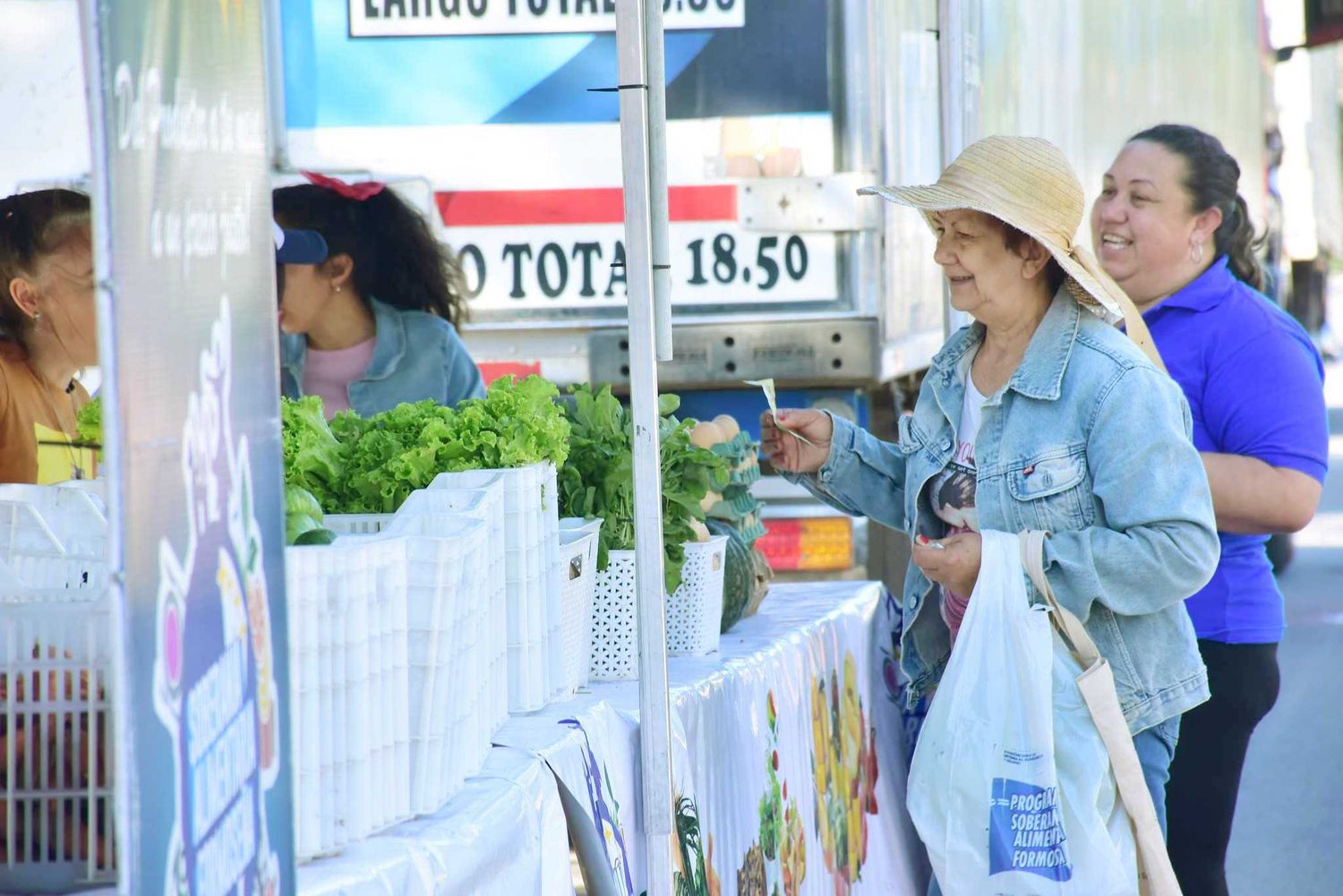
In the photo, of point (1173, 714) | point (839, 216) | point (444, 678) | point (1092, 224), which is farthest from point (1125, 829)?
point (839, 216)

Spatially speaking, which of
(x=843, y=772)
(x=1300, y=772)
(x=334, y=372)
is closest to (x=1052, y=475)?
(x=843, y=772)

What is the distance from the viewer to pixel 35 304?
11.1 feet

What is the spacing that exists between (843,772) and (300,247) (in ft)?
6.52

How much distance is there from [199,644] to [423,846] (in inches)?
25.8

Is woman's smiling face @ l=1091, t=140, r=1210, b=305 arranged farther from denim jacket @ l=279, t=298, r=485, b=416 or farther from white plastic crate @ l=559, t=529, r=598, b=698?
denim jacket @ l=279, t=298, r=485, b=416

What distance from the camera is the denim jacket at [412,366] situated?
467 cm

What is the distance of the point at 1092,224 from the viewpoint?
3.90 m

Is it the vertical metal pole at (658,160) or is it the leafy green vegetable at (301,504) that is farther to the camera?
the vertical metal pole at (658,160)

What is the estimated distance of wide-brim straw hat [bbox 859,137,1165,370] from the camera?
117 inches

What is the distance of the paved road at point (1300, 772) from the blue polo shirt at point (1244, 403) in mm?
2091

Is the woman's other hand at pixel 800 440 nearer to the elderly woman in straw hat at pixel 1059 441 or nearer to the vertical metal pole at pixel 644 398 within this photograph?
the elderly woman in straw hat at pixel 1059 441

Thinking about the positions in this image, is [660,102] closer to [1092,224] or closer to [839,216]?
[1092,224]

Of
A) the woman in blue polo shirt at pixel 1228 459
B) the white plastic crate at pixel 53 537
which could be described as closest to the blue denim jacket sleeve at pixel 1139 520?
the woman in blue polo shirt at pixel 1228 459

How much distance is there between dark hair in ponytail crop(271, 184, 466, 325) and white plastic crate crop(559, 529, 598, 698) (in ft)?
6.68
